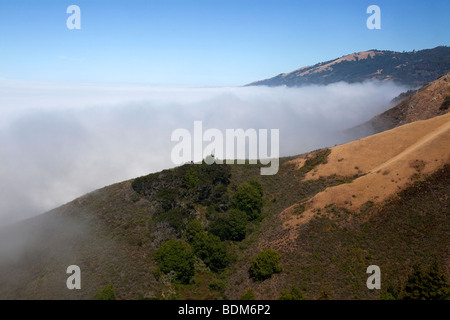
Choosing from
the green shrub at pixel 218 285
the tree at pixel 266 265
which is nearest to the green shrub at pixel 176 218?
the green shrub at pixel 218 285

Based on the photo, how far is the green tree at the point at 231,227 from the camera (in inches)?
1612

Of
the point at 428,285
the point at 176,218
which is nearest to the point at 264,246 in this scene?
the point at 176,218

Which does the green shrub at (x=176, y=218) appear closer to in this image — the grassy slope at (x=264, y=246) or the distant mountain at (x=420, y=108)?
the grassy slope at (x=264, y=246)

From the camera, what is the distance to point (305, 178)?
5150 cm

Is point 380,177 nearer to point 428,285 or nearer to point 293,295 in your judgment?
point 428,285

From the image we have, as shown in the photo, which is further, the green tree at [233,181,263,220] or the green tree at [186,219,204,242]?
the green tree at [233,181,263,220]

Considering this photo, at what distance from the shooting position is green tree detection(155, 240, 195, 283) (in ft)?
109

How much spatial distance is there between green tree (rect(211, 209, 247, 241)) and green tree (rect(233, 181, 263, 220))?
2996 mm

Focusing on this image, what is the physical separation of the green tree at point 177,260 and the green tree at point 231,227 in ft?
21.8

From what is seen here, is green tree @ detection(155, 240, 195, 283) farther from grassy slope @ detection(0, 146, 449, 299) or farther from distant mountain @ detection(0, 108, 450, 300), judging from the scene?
grassy slope @ detection(0, 146, 449, 299)

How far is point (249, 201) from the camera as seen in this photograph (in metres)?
45.9

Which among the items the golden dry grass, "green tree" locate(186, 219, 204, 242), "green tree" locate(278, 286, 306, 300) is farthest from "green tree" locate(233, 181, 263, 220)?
"green tree" locate(278, 286, 306, 300)

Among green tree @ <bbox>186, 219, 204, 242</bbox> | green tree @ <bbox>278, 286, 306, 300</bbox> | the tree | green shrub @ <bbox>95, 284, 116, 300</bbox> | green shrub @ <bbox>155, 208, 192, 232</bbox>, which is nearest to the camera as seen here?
green tree @ <bbox>278, 286, 306, 300</bbox>

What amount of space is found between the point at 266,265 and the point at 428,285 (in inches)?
559
